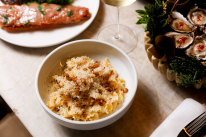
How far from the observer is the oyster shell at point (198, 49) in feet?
3.97

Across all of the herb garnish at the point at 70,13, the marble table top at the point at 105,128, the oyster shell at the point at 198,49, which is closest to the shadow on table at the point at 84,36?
the marble table top at the point at 105,128

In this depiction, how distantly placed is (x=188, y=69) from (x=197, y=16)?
42cm

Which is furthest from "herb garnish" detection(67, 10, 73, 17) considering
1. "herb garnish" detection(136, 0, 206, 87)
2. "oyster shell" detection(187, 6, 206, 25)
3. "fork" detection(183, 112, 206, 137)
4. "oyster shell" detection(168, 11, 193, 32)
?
"fork" detection(183, 112, 206, 137)

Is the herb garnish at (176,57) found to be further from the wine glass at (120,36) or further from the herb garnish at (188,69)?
the wine glass at (120,36)

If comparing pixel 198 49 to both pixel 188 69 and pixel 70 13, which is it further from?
pixel 70 13

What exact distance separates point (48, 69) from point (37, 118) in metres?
0.25

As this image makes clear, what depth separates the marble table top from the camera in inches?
44.6

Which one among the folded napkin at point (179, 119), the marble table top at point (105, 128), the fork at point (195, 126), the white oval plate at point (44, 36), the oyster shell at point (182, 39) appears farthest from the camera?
the white oval plate at point (44, 36)

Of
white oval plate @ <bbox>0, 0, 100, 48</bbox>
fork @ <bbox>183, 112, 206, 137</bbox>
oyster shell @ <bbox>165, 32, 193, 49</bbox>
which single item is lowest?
fork @ <bbox>183, 112, 206, 137</bbox>

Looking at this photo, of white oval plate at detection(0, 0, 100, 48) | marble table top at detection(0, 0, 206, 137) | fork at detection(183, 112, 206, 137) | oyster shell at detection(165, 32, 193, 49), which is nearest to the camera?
fork at detection(183, 112, 206, 137)

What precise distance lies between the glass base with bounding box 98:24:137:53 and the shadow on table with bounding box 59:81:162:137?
1.22ft

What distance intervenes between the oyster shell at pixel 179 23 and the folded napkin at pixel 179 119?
0.44 metres

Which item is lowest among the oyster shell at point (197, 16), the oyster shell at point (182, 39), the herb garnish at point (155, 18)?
the oyster shell at point (182, 39)

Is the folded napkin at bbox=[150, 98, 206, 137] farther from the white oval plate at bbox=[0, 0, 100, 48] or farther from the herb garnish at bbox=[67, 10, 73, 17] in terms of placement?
Answer: the herb garnish at bbox=[67, 10, 73, 17]
